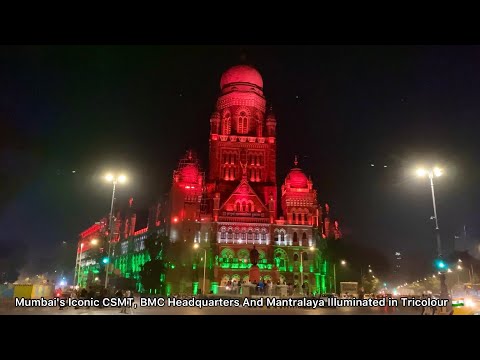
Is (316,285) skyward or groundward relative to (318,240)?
groundward

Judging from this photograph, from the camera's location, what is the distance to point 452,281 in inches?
3871

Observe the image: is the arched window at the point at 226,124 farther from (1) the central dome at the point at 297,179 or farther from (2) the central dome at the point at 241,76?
(1) the central dome at the point at 297,179

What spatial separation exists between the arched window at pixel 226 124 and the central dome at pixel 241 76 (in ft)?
26.4

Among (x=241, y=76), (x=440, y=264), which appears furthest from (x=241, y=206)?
(x=440, y=264)

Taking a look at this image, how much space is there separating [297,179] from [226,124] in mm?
18533

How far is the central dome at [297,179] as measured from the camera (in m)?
84.4

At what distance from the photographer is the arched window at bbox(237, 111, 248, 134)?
293ft

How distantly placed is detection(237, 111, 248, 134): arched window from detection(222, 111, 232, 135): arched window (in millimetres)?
1868

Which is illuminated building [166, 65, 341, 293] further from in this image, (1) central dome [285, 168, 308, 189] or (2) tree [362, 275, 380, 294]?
(2) tree [362, 275, 380, 294]

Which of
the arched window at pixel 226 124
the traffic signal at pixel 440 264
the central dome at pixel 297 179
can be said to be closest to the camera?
the traffic signal at pixel 440 264

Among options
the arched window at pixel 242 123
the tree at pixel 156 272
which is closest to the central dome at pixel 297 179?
the arched window at pixel 242 123
